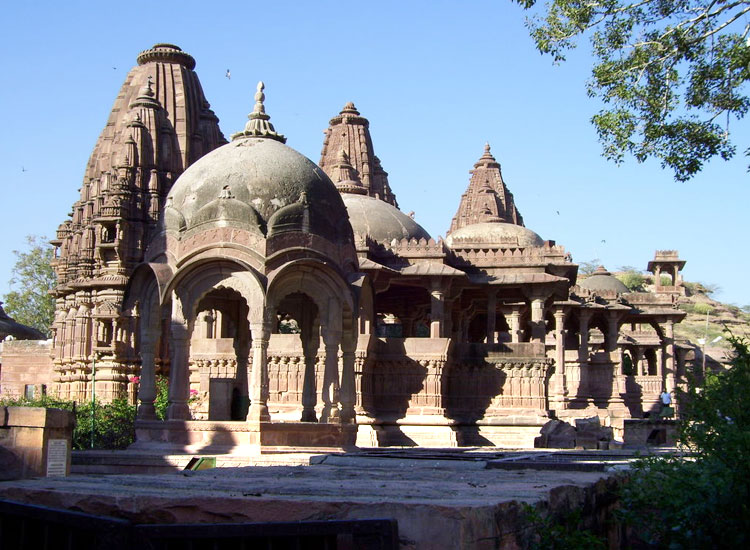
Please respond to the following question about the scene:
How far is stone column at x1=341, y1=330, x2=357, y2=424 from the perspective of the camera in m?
15.2

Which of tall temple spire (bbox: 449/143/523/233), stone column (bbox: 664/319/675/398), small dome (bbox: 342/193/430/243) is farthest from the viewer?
tall temple spire (bbox: 449/143/523/233)

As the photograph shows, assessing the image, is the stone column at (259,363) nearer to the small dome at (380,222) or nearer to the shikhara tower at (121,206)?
the small dome at (380,222)

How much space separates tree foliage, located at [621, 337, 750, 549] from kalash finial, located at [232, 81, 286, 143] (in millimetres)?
10136

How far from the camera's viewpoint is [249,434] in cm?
1366

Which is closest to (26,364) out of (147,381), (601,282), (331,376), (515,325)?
(515,325)

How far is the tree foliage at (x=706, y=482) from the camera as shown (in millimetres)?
6152

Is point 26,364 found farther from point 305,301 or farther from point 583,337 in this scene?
point 305,301

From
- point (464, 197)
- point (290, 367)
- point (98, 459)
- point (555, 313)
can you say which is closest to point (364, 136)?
point (464, 197)

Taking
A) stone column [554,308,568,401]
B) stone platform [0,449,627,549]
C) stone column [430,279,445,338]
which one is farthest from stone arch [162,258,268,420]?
stone column [554,308,568,401]

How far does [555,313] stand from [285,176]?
654 inches

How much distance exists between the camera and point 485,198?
42.2 m

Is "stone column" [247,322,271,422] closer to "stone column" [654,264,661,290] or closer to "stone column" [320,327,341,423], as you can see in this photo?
"stone column" [320,327,341,423]

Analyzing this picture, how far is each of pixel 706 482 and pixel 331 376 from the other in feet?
30.3

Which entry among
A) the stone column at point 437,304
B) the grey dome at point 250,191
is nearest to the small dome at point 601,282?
the stone column at point 437,304
